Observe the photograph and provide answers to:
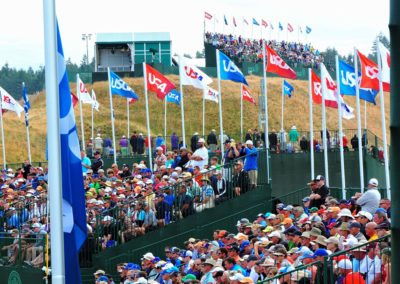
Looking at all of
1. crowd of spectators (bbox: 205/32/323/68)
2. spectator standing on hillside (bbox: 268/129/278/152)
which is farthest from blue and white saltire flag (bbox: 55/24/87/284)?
crowd of spectators (bbox: 205/32/323/68)

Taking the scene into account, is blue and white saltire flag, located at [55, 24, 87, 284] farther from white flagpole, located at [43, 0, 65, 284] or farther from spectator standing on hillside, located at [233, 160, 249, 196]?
spectator standing on hillside, located at [233, 160, 249, 196]

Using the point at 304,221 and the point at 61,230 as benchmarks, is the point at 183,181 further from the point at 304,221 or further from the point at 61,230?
the point at 61,230

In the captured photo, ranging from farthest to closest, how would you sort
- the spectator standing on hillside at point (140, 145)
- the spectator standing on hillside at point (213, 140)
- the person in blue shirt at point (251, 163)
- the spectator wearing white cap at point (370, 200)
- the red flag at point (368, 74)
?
the spectator standing on hillside at point (140, 145)
the spectator standing on hillside at point (213, 140)
the red flag at point (368, 74)
the person in blue shirt at point (251, 163)
the spectator wearing white cap at point (370, 200)

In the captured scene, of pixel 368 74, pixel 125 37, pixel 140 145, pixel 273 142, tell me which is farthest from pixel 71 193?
pixel 125 37

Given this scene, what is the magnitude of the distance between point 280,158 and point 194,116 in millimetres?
42690

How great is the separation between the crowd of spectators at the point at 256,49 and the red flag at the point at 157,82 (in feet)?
134

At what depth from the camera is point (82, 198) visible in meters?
8.76

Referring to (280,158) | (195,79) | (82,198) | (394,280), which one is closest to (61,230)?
(82,198)

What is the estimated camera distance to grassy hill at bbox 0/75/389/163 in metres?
74.7

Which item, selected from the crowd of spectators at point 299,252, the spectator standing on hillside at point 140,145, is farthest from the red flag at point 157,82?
the crowd of spectators at point 299,252

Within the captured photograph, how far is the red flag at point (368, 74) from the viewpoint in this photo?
980 inches

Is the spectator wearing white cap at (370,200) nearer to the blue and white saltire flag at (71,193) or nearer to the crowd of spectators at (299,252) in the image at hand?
the crowd of spectators at (299,252)

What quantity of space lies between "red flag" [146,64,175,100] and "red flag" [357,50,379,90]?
9.13 metres

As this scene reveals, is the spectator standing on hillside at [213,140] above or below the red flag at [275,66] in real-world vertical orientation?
below
